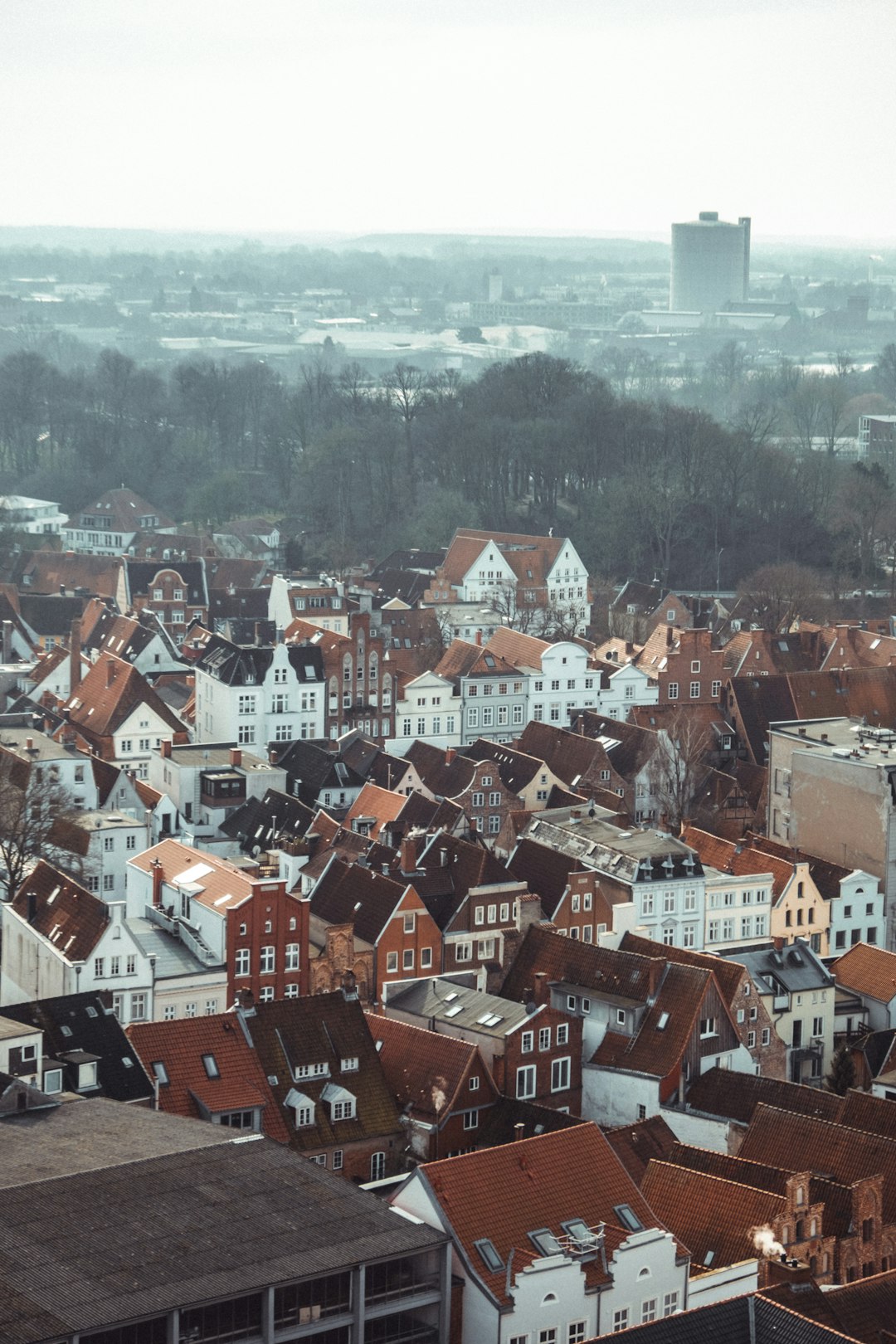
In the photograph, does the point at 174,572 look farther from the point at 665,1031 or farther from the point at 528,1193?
the point at 528,1193

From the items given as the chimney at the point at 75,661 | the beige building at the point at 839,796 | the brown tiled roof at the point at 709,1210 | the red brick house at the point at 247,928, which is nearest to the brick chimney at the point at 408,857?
the red brick house at the point at 247,928

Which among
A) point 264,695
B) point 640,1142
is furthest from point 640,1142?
point 264,695

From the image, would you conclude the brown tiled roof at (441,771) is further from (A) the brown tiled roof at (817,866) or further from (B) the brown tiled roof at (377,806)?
(A) the brown tiled roof at (817,866)

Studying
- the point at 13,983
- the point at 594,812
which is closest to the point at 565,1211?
the point at 13,983

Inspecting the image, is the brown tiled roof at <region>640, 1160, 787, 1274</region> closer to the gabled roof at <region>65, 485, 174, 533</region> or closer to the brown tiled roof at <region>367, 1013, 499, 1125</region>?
the brown tiled roof at <region>367, 1013, 499, 1125</region>

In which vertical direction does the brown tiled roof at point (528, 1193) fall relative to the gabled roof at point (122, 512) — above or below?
above

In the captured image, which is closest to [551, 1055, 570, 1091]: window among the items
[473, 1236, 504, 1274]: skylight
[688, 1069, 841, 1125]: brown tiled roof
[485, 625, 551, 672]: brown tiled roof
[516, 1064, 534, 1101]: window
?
[516, 1064, 534, 1101]: window

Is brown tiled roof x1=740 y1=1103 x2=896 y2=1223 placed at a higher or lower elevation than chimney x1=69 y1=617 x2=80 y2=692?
lower
